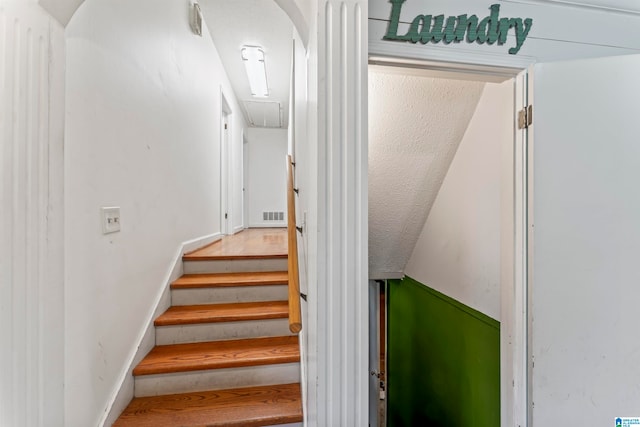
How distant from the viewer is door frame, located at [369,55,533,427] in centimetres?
116

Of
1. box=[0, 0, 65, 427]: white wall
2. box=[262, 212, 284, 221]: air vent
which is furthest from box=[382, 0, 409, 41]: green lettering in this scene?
box=[262, 212, 284, 221]: air vent

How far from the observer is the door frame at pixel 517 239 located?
1.16 metres

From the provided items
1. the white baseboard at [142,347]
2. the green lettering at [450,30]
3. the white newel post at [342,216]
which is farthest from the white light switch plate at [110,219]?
the green lettering at [450,30]

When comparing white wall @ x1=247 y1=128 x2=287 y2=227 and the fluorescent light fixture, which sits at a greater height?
the fluorescent light fixture

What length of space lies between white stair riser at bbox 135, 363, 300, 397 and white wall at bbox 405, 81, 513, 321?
3.72 ft

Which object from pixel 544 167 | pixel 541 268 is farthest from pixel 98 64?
pixel 541 268

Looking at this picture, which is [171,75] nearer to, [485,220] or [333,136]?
[333,136]

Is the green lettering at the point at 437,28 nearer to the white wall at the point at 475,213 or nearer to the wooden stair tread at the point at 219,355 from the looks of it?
the white wall at the point at 475,213

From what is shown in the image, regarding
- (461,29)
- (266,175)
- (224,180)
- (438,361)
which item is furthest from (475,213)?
(266,175)

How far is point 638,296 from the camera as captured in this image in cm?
117

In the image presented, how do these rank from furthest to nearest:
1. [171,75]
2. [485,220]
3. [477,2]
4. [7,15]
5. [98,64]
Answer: [171,75] → [485,220] → [98,64] → [477,2] → [7,15]

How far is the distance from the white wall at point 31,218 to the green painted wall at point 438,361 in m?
1.91

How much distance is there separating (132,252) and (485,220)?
1979 millimetres

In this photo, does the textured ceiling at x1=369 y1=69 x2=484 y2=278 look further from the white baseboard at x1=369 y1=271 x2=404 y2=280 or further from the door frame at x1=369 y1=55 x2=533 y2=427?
the white baseboard at x1=369 y1=271 x2=404 y2=280
